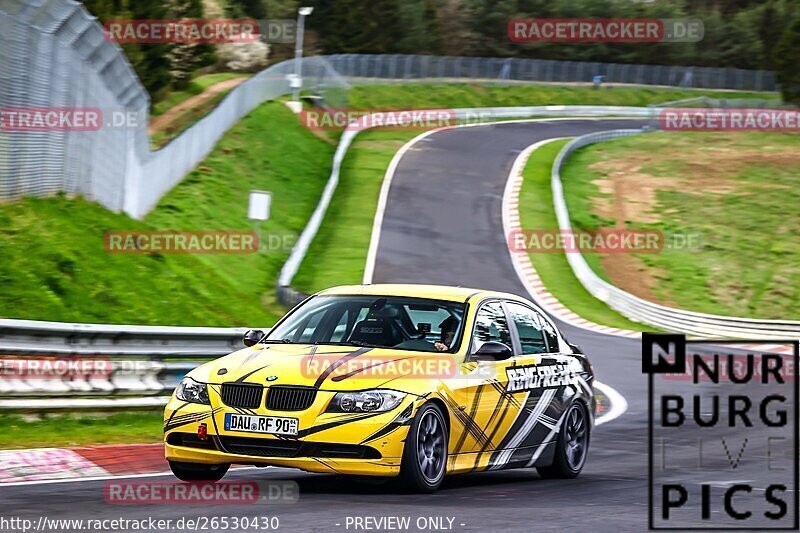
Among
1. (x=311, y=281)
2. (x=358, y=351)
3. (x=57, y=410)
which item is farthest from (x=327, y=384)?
(x=311, y=281)

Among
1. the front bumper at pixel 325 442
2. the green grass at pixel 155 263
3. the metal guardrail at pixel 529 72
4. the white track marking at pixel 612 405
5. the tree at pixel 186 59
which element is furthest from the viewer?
the metal guardrail at pixel 529 72

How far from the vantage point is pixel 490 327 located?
1030 cm

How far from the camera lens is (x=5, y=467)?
959 centimetres

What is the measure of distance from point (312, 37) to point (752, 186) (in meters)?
51.9

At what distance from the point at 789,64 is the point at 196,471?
75.2 m

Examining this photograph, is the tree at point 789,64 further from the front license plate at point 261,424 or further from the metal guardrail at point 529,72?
the front license plate at point 261,424

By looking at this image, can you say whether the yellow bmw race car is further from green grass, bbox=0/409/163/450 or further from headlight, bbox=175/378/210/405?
green grass, bbox=0/409/163/450

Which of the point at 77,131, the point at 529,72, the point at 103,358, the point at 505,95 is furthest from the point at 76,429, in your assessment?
the point at 529,72

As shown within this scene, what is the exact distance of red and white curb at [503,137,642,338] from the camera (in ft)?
96.3

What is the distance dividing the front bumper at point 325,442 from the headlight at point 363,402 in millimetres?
34

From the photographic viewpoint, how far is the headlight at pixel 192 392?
8.88m

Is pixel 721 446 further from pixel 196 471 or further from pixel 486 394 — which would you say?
pixel 196 471

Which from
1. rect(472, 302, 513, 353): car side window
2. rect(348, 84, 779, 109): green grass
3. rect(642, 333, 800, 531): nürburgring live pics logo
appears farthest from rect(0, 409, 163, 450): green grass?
rect(348, 84, 779, 109): green grass

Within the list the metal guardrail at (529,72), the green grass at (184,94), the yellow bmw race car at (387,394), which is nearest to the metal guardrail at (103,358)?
the yellow bmw race car at (387,394)
